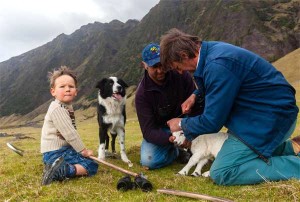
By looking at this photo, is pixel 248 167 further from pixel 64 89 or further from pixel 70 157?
pixel 64 89

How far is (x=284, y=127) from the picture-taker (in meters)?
7.13

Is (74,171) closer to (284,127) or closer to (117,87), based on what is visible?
(117,87)

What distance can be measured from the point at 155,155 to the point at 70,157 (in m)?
2.56

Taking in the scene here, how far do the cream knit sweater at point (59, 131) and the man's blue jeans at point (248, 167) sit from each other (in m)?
3.35

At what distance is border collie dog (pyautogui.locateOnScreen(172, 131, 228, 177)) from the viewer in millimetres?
8670

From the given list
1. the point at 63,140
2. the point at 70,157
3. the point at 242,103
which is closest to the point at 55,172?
the point at 70,157

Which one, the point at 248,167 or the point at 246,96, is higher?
the point at 246,96

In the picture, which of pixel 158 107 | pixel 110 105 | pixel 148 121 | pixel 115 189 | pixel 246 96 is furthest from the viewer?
pixel 110 105

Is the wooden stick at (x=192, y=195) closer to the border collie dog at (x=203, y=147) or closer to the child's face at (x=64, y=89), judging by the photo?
the border collie dog at (x=203, y=147)

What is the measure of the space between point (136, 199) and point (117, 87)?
522 centimetres

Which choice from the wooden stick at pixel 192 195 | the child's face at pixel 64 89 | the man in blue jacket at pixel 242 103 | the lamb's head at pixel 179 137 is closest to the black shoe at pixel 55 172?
the child's face at pixel 64 89

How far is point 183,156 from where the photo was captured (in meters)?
10.9

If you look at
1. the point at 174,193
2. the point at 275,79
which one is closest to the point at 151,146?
the point at 174,193

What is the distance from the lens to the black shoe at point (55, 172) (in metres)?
8.09
